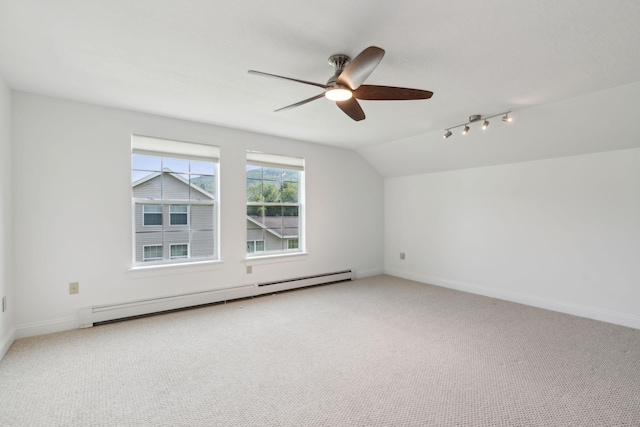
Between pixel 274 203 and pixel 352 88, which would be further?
pixel 274 203

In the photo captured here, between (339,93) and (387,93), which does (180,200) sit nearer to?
(339,93)

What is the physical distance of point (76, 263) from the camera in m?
3.12

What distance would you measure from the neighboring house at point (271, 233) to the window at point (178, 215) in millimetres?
845

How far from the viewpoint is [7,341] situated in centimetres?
262

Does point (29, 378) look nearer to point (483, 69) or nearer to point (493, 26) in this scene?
point (493, 26)

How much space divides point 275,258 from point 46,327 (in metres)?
2.54

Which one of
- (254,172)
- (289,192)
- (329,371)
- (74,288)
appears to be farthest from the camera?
(289,192)

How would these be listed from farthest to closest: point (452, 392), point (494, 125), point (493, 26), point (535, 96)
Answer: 1. point (494, 125)
2. point (535, 96)
3. point (452, 392)
4. point (493, 26)

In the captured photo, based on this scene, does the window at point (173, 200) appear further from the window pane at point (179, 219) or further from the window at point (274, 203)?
the window at point (274, 203)

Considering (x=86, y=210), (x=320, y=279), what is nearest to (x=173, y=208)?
(x=86, y=210)

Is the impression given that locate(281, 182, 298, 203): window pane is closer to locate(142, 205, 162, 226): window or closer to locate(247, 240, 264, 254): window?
locate(247, 240, 264, 254): window

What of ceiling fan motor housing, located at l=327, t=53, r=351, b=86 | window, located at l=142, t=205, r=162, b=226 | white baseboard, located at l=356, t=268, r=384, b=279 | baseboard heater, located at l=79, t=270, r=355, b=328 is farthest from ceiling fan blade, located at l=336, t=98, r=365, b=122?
white baseboard, located at l=356, t=268, r=384, b=279

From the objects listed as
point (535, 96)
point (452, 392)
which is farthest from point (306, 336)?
point (535, 96)

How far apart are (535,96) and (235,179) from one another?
11.3 ft
